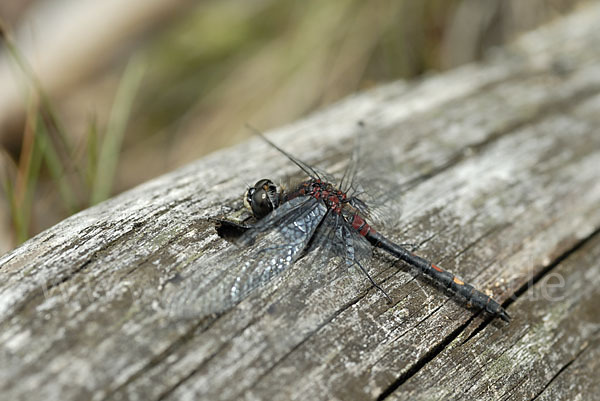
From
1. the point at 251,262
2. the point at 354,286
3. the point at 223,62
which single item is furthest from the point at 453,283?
the point at 223,62

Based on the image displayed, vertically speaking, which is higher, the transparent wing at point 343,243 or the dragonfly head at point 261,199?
the dragonfly head at point 261,199

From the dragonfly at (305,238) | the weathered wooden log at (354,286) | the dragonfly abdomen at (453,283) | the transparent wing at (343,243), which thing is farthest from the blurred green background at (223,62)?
the dragonfly abdomen at (453,283)

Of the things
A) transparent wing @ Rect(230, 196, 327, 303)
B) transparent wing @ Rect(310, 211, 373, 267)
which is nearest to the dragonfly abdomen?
transparent wing @ Rect(310, 211, 373, 267)

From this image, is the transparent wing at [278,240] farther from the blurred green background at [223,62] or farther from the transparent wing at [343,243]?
the blurred green background at [223,62]

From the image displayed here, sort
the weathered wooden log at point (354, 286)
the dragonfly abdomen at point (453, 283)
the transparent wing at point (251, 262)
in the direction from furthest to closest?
the dragonfly abdomen at point (453, 283)
the transparent wing at point (251, 262)
the weathered wooden log at point (354, 286)

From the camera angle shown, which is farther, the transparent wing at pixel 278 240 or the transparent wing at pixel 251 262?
the transparent wing at pixel 278 240

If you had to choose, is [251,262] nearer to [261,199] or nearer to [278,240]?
[278,240]

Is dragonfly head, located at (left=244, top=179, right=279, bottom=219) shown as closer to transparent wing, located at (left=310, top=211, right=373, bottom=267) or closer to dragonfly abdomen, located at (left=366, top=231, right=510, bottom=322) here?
transparent wing, located at (left=310, top=211, right=373, bottom=267)

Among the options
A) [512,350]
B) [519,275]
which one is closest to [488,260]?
[519,275]
